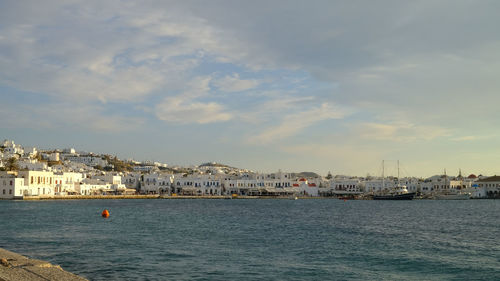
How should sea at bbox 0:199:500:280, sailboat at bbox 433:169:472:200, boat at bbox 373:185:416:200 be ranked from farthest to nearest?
sailboat at bbox 433:169:472:200
boat at bbox 373:185:416:200
sea at bbox 0:199:500:280

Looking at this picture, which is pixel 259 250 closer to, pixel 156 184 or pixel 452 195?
pixel 452 195

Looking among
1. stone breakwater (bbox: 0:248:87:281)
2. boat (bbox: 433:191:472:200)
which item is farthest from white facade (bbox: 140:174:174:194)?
stone breakwater (bbox: 0:248:87:281)

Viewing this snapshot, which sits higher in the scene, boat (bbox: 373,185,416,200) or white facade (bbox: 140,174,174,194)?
white facade (bbox: 140,174,174,194)

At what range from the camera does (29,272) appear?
14.2m

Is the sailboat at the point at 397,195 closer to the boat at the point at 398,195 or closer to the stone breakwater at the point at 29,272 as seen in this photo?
the boat at the point at 398,195

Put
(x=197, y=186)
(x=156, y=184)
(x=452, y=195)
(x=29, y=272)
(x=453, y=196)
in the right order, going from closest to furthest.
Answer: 1. (x=29, y=272)
2. (x=453, y=196)
3. (x=452, y=195)
4. (x=197, y=186)
5. (x=156, y=184)

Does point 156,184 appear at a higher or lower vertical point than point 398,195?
higher

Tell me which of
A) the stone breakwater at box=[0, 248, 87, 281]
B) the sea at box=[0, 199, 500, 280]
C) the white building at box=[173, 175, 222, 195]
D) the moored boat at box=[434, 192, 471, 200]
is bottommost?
the sea at box=[0, 199, 500, 280]

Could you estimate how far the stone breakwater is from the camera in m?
13.4

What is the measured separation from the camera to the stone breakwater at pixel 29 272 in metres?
13.4

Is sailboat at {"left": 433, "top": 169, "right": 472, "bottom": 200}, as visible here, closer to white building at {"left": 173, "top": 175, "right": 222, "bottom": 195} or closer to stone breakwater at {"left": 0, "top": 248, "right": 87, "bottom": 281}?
white building at {"left": 173, "top": 175, "right": 222, "bottom": 195}

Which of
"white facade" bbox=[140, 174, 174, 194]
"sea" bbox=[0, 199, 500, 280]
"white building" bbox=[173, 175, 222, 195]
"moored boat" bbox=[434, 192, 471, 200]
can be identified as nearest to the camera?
"sea" bbox=[0, 199, 500, 280]

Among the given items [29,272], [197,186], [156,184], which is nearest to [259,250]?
[29,272]

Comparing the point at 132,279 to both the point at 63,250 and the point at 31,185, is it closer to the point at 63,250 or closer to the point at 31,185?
the point at 63,250
